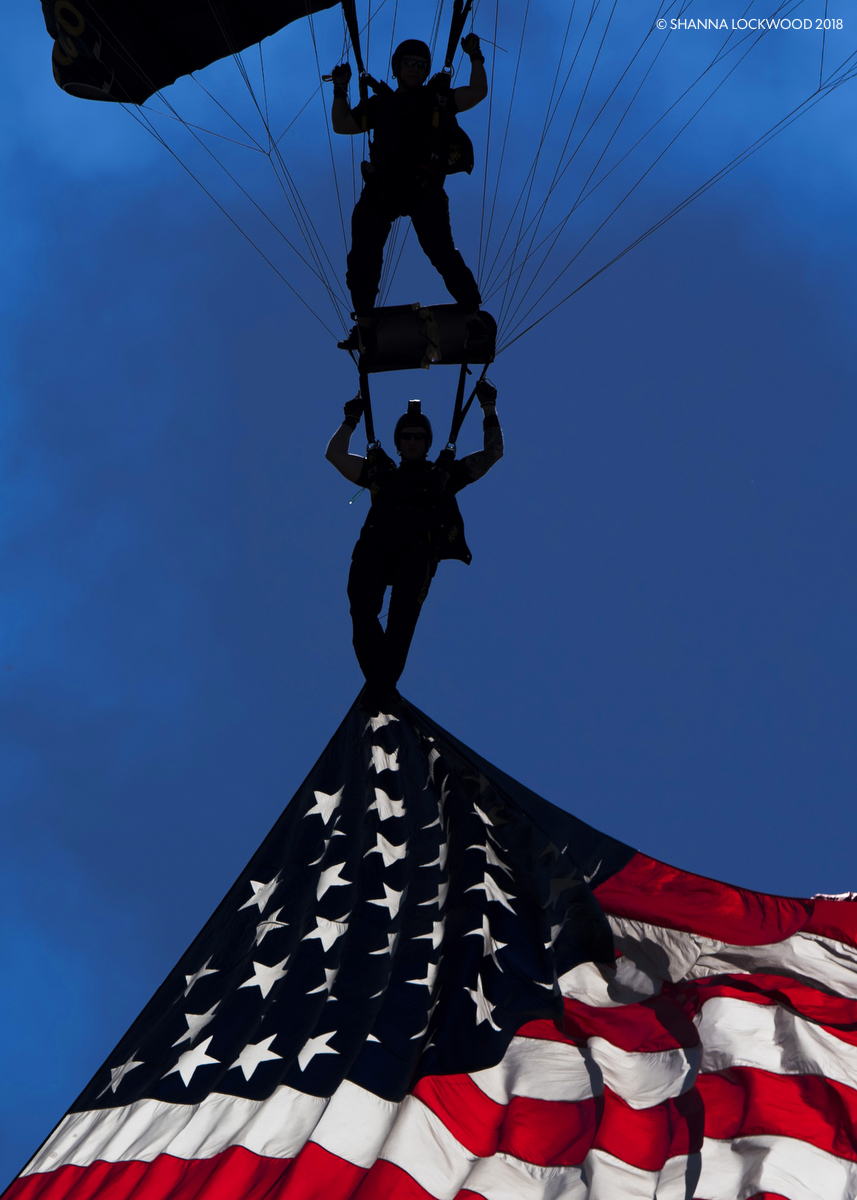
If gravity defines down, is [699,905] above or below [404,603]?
below

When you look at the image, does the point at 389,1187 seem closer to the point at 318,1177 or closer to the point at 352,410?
the point at 318,1177

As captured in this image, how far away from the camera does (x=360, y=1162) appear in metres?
6.56

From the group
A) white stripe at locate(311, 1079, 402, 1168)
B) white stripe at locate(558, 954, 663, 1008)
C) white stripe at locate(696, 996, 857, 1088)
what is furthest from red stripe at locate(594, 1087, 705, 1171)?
white stripe at locate(311, 1079, 402, 1168)

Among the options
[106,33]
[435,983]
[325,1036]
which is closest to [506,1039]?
[435,983]

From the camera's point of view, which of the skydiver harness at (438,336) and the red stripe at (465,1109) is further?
the skydiver harness at (438,336)

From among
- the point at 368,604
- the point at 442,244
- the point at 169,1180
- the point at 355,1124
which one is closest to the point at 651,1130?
the point at 355,1124

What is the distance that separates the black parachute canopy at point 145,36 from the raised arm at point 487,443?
4052 millimetres

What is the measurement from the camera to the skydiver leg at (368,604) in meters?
9.60

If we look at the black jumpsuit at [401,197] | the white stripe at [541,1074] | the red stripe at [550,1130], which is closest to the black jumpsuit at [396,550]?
the black jumpsuit at [401,197]

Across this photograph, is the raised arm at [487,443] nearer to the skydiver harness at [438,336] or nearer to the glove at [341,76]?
the skydiver harness at [438,336]

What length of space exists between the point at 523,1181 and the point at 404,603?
448 cm

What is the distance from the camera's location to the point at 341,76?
9594 millimetres

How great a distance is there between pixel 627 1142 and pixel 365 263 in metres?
6.84

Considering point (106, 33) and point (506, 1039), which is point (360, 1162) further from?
point (106, 33)
